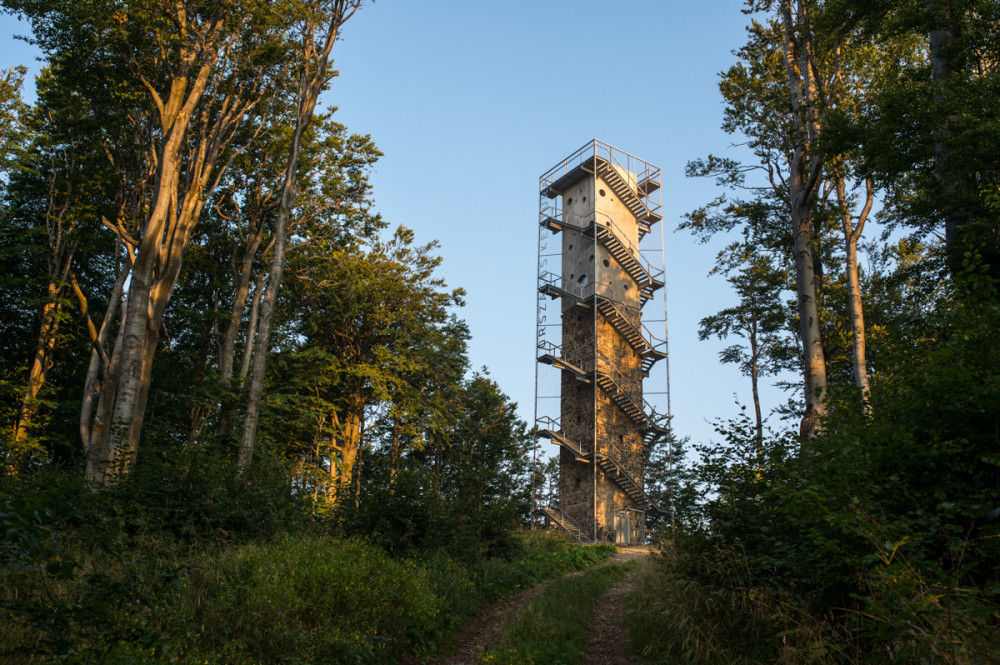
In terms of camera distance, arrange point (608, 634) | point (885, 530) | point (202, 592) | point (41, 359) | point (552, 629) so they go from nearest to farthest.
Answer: point (885, 530) → point (202, 592) → point (552, 629) → point (608, 634) → point (41, 359)

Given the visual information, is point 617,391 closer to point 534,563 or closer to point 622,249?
point 622,249

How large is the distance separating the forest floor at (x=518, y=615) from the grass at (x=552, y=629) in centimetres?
16

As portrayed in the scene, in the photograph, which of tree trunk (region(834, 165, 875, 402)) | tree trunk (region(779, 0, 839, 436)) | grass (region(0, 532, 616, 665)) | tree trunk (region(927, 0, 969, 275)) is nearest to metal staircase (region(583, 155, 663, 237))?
tree trunk (region(834, 165, 875, 402))

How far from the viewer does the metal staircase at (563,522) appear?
2389 cm

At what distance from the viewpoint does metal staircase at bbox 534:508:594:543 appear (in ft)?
78.4

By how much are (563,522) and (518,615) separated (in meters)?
16.5

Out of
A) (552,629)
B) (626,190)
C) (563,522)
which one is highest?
(626,190)

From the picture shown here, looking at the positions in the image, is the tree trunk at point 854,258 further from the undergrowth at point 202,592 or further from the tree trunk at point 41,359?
the tree trunk at point 41,359

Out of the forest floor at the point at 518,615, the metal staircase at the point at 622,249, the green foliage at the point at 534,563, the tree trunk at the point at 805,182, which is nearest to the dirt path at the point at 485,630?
the forest floor at the point at 518,615

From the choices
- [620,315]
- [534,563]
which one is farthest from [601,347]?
[534,563]

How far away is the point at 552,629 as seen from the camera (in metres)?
8.34

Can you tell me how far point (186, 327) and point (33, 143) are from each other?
721 cm

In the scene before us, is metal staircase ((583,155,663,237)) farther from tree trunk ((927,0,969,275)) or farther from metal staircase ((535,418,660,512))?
tree trunk ((927,0,969,275))

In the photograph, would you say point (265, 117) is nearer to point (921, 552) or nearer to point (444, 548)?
point (444, 548)
